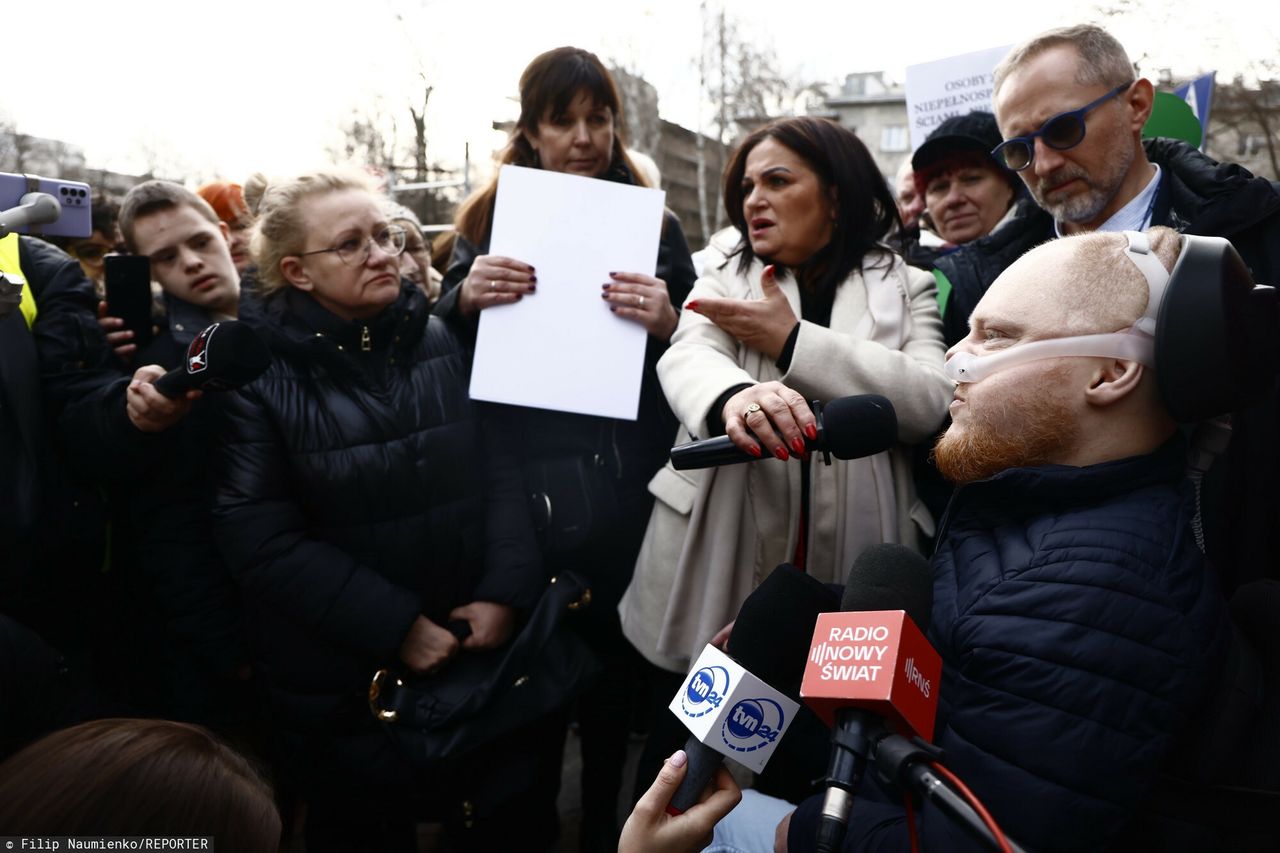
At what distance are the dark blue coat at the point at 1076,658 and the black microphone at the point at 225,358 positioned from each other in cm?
167

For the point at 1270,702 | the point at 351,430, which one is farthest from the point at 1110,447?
the point at 351,430

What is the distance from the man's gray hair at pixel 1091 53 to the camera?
7.46 feet

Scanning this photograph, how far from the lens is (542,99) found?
116 inches

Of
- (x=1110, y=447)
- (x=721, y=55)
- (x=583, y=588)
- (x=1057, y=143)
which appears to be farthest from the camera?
(x=721, y=55)

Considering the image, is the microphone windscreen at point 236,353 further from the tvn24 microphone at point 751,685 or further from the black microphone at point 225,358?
the tvn24 microphone at point 751,685

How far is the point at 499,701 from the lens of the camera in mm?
2455

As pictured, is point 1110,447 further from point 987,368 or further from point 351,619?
point 351,619

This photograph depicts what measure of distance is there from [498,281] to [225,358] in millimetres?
817

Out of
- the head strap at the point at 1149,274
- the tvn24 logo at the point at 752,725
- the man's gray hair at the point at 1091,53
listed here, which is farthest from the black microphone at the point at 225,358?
the man's gray hair at the point at 1091,53

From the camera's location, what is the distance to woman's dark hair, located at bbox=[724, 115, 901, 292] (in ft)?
8.16

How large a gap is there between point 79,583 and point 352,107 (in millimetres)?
21631

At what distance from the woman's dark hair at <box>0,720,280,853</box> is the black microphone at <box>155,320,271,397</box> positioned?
3.20ft

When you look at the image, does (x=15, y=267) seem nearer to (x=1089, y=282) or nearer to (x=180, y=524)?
(x=180, y=524)

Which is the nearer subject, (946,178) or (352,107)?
(946,178)
